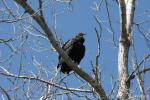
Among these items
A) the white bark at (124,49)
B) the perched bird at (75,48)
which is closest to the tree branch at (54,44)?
the white bark at (124,49)

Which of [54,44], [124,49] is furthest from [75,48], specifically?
[54,44]

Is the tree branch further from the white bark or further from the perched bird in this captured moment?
the perched bird

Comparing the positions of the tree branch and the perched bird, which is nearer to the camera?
the tree branch

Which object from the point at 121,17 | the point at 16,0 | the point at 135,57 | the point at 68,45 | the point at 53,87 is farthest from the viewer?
the point at 68,45

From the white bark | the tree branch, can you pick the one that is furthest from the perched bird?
the tree branch

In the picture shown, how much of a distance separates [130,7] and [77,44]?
68.5 inches

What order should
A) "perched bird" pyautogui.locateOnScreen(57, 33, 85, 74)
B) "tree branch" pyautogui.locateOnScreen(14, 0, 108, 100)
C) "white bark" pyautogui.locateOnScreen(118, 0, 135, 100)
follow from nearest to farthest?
1. "tree branch" pyautogui.locateOnScreen(14, 0, 108, 100)
2. "white bark" pyautogui.locateOnScreen(118, 0, 135, 100)
3. "perched bird" pyautogui.locateOnScreen(57, 33, 85, 74)

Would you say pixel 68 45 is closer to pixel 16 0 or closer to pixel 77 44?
pixel 77 44

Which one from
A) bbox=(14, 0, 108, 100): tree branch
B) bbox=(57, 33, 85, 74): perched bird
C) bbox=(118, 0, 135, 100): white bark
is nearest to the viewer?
bbox=(14, 0, 108, 100): tree branch

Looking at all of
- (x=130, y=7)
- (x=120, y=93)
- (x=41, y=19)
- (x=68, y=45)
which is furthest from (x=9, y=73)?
(x=68, y=45)

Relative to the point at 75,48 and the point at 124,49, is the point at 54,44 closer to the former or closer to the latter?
the point at 124,49

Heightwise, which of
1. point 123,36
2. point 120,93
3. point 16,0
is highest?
point 16,0

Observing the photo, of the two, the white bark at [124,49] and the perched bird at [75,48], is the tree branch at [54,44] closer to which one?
the white bark at [124,49]

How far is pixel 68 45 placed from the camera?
818 cm
